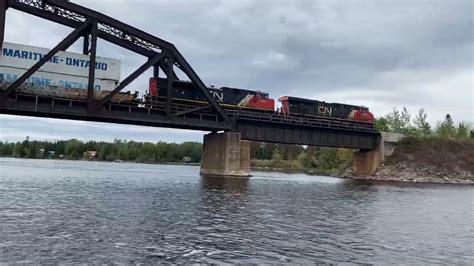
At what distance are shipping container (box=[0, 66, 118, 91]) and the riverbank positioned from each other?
62.5m

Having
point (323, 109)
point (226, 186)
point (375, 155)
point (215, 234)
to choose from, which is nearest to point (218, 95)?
point (323, 109)

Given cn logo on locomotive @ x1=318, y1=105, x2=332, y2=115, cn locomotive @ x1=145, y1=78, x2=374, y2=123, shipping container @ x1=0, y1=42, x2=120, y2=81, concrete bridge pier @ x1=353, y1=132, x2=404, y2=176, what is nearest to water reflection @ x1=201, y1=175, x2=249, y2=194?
cn locomotive @ x1=145, y1=78, x2=374, y2=123

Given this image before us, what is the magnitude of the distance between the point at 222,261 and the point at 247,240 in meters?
3.71

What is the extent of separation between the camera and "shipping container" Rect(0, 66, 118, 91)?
63.1 m

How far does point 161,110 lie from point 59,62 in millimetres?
16464

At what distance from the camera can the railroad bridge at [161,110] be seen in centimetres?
6353

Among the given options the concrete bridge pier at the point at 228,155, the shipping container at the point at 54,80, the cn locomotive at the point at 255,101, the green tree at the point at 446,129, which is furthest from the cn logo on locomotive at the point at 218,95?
the green tree at the point at 446,129

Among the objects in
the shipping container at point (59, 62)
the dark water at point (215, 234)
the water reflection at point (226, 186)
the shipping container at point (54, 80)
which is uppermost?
the shipping container at point (59, 62)

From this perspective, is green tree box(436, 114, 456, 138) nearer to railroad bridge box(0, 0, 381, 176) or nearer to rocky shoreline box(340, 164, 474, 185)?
rocky shoreline box(340, 164, 474, 185)

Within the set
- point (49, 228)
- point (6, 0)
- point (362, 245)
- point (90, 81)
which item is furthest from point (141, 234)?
point (6, 0)

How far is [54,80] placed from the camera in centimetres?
6631

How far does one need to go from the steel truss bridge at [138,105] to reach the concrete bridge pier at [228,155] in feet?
5.85

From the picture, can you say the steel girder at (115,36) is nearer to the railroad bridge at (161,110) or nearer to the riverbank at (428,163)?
the railroad bridge at (161,110)

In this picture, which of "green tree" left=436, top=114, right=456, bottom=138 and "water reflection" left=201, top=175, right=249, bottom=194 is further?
"green tree" left=436, top=114, right=456, bottom=138
